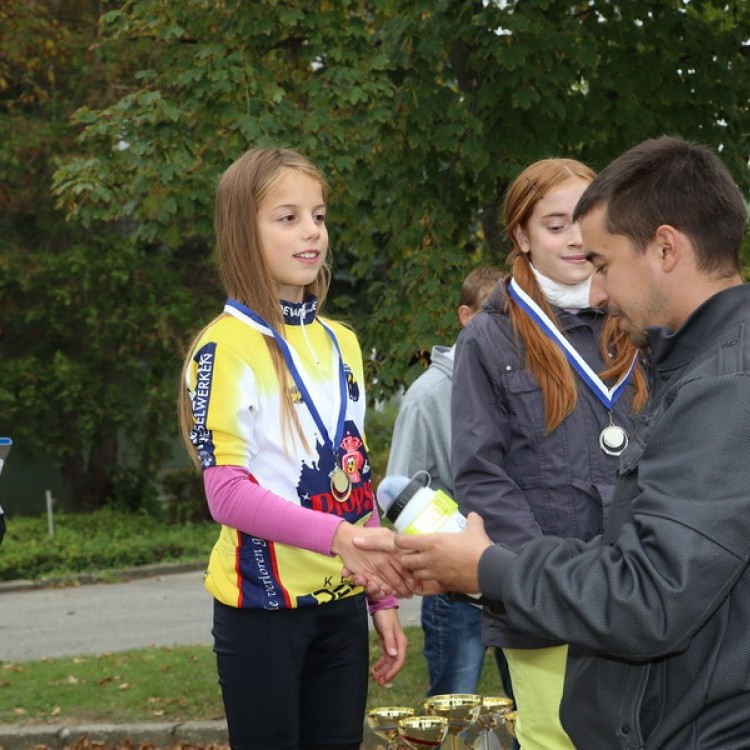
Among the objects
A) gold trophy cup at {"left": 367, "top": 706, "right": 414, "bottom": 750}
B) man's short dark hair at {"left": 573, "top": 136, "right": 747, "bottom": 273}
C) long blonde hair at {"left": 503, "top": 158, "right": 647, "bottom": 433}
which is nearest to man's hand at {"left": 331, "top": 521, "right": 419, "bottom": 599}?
long blonde hair at {"left": 503, "top": 158, "right": 647, "bottom": 433}

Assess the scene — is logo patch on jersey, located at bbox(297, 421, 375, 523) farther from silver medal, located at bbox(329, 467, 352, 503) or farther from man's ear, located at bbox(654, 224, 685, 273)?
man's ear, located at bbox(654, 224, 685, 273)

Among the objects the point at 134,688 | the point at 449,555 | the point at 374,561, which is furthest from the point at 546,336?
the point at 134,688

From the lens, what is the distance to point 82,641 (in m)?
12.7

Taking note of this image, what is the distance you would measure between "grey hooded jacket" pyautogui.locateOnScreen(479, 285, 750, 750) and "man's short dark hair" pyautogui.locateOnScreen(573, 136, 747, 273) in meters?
0.10

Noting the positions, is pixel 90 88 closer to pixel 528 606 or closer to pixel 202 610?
pixel 202 610

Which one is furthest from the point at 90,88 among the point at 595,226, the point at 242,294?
the point at 595,226

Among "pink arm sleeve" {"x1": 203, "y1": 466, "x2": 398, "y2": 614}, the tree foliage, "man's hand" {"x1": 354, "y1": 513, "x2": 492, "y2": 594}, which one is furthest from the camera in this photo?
the tree foliage

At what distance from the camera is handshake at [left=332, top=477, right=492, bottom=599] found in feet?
8.70

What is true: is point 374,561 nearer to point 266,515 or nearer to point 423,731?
point 266,515

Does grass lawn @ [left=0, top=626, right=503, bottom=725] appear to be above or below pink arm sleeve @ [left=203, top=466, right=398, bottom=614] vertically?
below

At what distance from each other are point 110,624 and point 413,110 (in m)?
6.39

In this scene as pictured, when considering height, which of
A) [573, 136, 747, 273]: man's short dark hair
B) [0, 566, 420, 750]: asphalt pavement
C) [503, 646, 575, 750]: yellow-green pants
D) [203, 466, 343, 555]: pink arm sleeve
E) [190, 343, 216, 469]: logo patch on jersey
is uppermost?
[573, 136, 747, 273]: man's short dark hair

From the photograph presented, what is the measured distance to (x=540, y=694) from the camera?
11.7 ft

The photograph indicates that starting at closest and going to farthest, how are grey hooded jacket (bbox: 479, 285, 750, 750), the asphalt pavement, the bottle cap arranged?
grey hooded jacket (bbox: 479, 285, 750, 750), the bottle cap, the asphalt pavement
